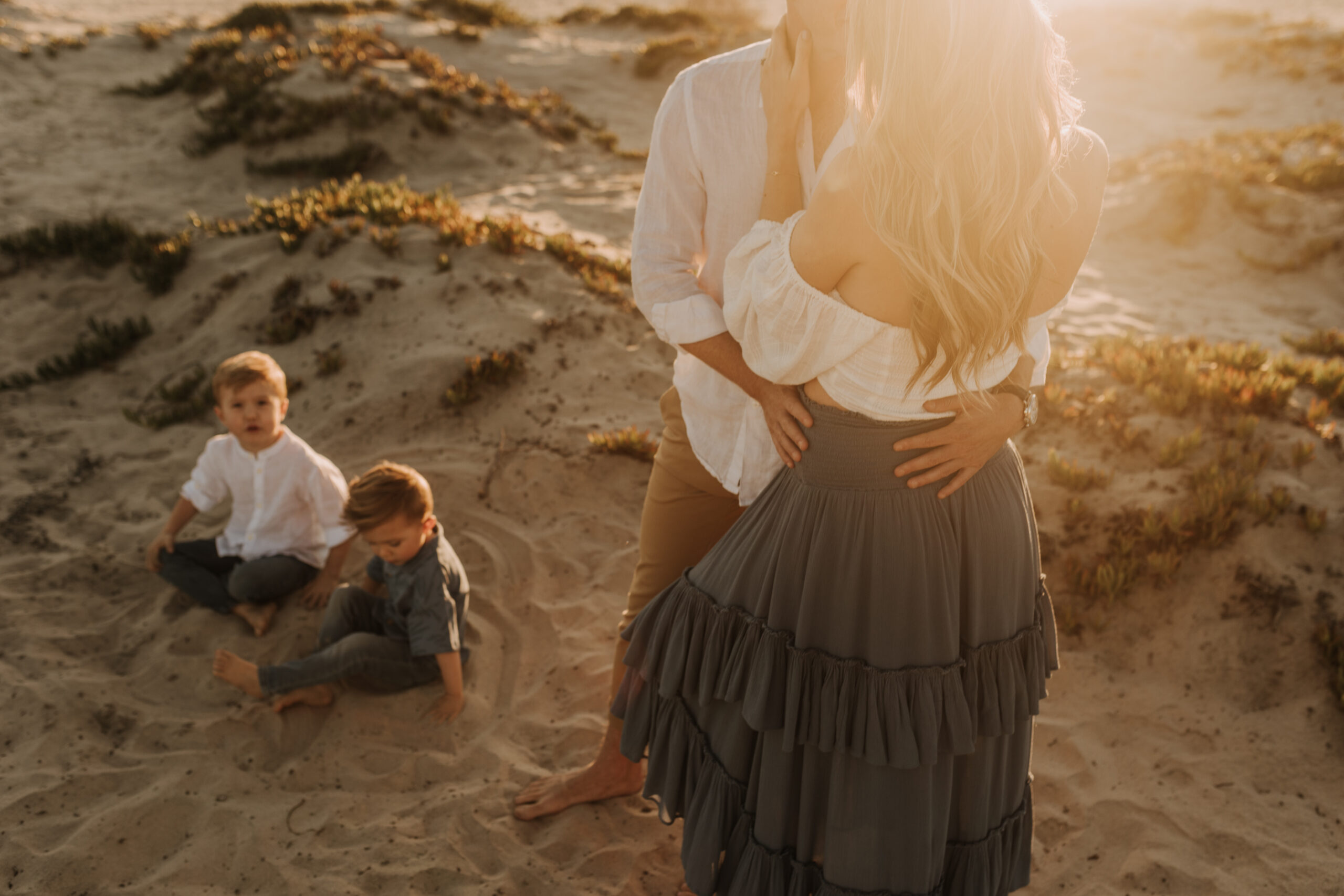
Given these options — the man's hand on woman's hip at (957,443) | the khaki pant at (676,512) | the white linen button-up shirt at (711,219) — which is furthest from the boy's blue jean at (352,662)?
the man's hand on woman's hip at (957,443)

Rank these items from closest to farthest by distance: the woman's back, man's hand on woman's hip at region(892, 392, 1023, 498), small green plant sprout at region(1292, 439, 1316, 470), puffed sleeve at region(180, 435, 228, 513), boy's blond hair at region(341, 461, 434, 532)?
the woman's back, man's hand on woman's hip at region(892, 392, 1023, 498), boy's blond hair at region(341, 461, 434, 532), puffed sleeve at region(180, 435, 228, 513), small green plant sprout at region(1292, 439, 1316, 470)

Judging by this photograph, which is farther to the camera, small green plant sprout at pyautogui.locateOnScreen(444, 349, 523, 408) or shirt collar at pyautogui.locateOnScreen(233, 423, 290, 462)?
small green plant sprout at pyautogui.locateOnScreen(444, 349, 523, 408)

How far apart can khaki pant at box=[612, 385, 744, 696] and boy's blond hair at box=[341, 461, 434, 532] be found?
4.00 feet

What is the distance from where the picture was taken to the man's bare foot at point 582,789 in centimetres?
337

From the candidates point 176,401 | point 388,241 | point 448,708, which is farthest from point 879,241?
point 388,241

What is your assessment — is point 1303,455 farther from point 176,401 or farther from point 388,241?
point 176,401

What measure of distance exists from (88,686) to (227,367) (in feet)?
5.53

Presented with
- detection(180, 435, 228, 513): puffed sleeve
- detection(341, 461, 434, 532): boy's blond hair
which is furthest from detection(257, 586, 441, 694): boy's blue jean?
detection(180, 435, 228, 513): puffed sleeve

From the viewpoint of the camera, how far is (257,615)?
4.34m

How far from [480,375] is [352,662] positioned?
2747 mm

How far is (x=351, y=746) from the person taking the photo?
3723 millimetres

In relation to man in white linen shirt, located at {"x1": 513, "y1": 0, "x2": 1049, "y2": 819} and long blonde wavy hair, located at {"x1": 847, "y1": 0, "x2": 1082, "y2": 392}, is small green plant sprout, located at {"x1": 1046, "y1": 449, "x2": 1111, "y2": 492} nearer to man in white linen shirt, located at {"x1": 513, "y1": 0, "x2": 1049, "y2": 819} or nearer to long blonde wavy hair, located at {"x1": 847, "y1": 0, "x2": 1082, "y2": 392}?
man in white linen shirt, located at {"x1": 513, "y1": 0, "x2": 1049, "y2": 819}

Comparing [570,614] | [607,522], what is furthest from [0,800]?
[607,522]

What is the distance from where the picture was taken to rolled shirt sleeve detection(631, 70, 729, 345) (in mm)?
2375
